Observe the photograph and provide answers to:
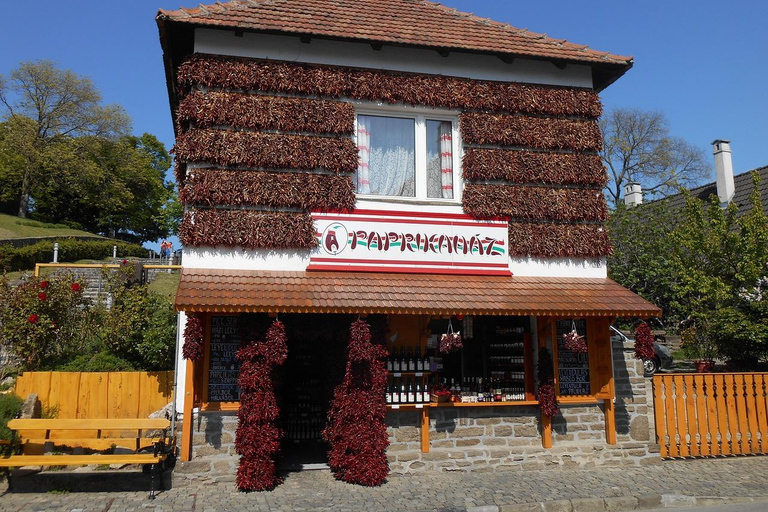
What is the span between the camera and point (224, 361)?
9.02 metres

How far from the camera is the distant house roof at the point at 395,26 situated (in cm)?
962

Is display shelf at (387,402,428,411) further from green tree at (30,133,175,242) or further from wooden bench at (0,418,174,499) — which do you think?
green tree at (30,133,175,242)

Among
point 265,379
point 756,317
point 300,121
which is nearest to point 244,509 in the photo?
point 265,379

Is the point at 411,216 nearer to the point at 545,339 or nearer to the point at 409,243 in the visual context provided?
the point at 409,243

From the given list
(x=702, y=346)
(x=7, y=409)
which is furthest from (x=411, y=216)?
(x=702, y=346)

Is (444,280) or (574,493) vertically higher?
(444,280)

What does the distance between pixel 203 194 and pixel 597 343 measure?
7081 mm

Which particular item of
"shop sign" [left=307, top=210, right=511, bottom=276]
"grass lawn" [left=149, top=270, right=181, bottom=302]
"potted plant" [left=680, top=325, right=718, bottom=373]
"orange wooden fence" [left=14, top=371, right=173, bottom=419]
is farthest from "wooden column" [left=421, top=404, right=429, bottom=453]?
"grass lawn" [left=149, top=270, right=181, bottom=302]

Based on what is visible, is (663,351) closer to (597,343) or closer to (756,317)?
(756,317)

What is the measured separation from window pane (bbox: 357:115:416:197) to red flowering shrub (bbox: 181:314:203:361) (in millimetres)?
3564

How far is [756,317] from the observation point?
503 inches

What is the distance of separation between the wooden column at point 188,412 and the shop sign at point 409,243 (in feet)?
7.81

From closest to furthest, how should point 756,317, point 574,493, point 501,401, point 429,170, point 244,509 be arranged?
point 244,509 → point 574,493 → point 501,401 → point 429,170 → point 756,317

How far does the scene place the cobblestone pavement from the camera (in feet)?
25.2
